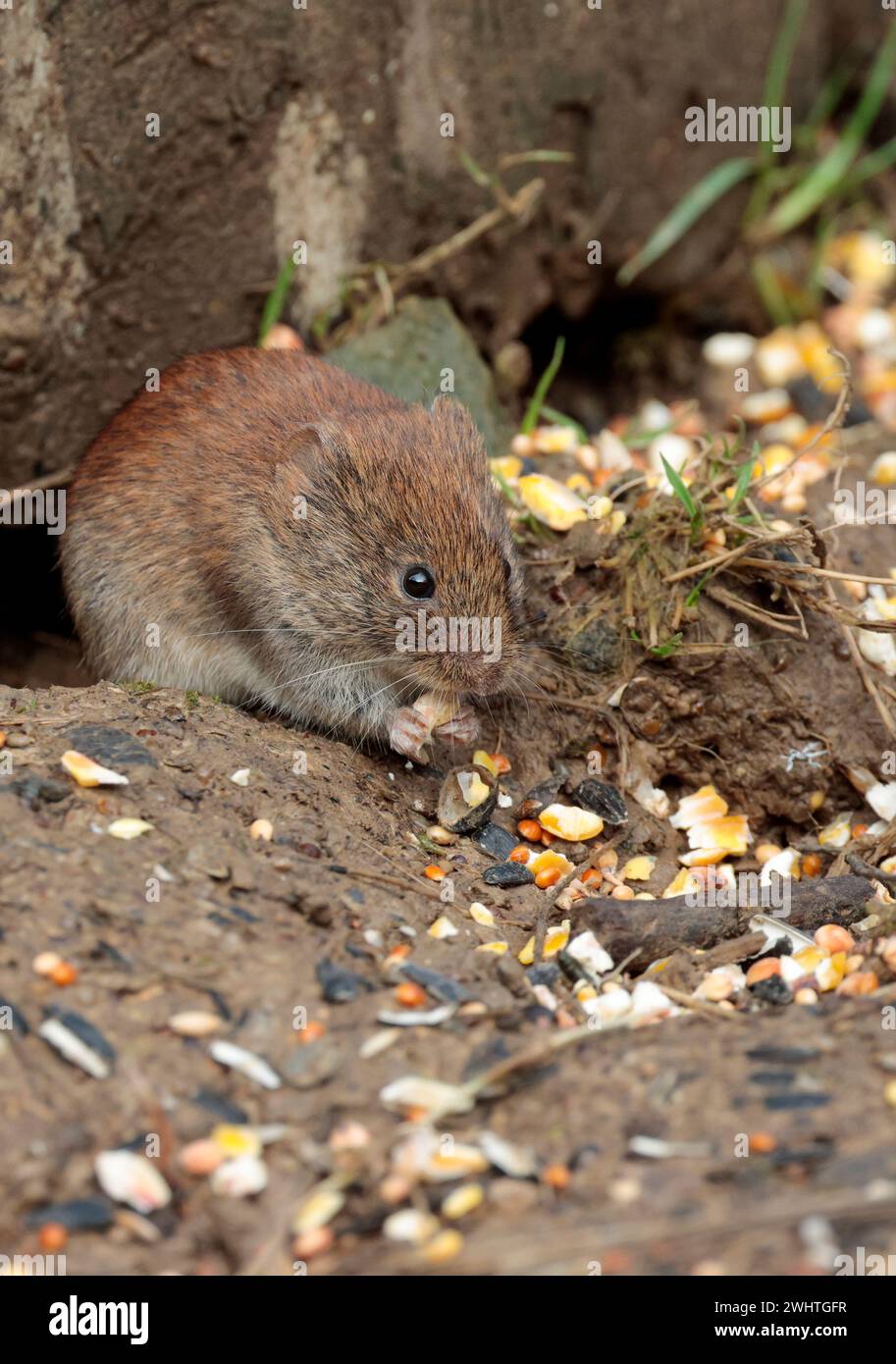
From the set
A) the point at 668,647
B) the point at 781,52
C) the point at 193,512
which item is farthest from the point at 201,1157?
the point at 781,52

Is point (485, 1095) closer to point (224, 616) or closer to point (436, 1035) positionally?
point (436, 1035)

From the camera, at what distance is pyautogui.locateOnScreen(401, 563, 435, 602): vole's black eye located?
207 inches

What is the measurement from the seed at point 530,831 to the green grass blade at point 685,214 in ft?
13.8

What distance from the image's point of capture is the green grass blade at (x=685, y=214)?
8.40 meters

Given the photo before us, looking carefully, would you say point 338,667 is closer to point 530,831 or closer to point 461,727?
point 461,727

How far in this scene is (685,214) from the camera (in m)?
8.42

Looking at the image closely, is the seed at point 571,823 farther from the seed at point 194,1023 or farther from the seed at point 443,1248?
the seed at point 443,1248

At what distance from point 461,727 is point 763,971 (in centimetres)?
151

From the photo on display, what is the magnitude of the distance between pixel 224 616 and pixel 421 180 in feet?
9.32

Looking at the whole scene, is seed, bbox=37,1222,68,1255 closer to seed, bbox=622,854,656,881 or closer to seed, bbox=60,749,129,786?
seed, bbox=60,749,129,786

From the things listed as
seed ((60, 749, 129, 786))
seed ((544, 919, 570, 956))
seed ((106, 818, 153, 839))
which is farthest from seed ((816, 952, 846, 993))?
seed ((60, 749, 129, 786))

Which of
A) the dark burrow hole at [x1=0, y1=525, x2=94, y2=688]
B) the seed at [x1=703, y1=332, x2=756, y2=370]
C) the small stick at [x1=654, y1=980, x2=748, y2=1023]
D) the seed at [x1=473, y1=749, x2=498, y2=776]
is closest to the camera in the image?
the small stick at [x1=654, y1=980, x2=748, y2=1023]

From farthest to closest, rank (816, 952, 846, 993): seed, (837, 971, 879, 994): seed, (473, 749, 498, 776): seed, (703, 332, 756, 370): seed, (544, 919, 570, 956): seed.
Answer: (703, 332, 756, 370): seed
(473, 749, 498, 776): seed
(544, 919, 570, 956): seed
(816, 952, 846, 993): seed
(837, 971, 879, 994): seed

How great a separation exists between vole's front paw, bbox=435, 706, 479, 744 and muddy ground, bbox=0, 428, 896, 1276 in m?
0.35
